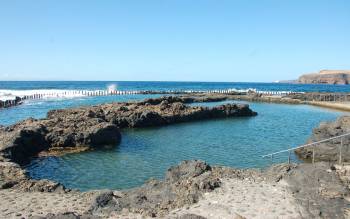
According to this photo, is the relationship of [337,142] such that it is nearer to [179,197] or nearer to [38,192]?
[179,197]

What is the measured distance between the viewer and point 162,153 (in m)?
27.1

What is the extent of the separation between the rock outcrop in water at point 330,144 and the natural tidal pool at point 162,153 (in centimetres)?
141

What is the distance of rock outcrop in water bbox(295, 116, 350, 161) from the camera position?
Result: 2295 cm

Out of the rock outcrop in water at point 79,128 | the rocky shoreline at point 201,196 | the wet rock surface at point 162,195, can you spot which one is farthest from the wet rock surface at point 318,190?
the rock outcrop in water at point 79,128

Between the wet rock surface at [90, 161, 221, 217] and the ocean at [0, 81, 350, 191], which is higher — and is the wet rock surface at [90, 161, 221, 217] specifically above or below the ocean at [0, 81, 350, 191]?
above

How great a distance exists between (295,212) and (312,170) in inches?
156

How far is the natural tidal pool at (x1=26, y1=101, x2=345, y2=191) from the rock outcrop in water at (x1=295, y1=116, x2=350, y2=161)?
1.41 m

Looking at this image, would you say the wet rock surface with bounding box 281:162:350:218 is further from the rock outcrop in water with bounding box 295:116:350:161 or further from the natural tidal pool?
the natural tidal pool

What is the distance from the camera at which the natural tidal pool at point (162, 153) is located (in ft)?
69.6

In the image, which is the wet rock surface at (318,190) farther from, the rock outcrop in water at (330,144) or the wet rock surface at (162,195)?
the rock outcrop in water at (330,144)

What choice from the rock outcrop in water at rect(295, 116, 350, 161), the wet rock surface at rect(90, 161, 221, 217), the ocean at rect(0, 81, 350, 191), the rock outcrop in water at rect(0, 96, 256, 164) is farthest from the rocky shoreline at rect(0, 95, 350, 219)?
the rock outcrop in water at rect(295, 116, 350, 161)

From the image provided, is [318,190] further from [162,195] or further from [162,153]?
[162,153]

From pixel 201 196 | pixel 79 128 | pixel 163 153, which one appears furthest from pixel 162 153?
pixel 201 196

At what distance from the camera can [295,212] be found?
512 inches
